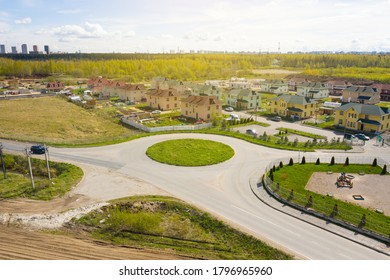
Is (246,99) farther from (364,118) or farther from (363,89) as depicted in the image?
(363,89)

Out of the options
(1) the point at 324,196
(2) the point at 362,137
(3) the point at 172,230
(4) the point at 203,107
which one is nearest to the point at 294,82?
(4) the point at 203,107

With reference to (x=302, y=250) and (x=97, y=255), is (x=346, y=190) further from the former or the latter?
(x=97, y=255)

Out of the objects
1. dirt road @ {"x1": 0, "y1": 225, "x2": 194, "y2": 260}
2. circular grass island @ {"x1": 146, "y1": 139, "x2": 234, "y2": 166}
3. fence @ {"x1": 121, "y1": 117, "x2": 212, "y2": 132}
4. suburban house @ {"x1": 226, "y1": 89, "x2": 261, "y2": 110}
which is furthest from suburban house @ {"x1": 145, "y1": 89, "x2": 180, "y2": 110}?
dirt road @ {"x1": 0, "y1": 225, "x2": 194, "y2": 260}

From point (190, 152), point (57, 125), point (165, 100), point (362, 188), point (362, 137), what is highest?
point (165, 100)

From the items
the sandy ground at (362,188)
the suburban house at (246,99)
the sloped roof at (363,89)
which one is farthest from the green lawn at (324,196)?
the sloped roof at (363,89)

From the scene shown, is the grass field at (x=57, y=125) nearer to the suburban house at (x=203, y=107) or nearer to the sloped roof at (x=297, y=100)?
the suburban house at (x=203, y=107)

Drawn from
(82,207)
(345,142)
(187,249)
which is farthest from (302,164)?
(82,207)
